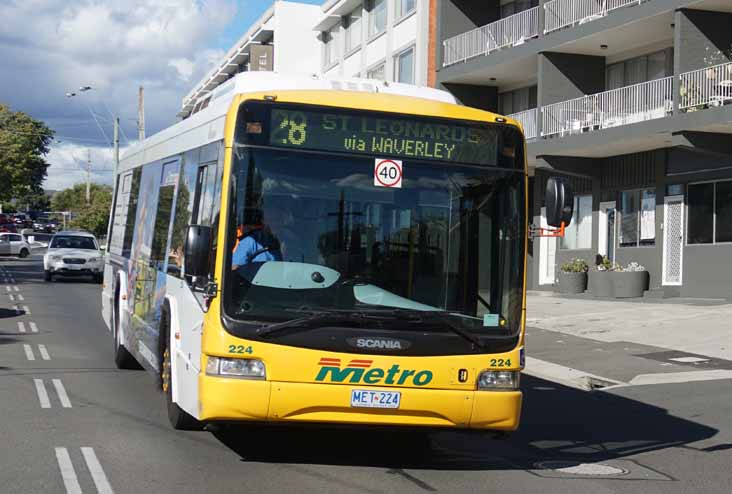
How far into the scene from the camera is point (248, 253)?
25.1ft

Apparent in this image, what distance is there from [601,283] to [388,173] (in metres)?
21.1

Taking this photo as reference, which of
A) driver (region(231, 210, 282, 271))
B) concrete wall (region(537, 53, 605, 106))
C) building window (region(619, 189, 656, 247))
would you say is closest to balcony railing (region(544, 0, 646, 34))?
concrete wall (region(537, 53, 605, 106))

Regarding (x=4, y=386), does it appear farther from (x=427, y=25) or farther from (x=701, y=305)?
(x=427, y=25)

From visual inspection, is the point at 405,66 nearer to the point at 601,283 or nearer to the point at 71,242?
the point at 71,242

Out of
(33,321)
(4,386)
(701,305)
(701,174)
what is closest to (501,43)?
(701,174)

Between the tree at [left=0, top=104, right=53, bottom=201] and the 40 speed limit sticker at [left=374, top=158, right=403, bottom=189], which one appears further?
the tree at [left=0, top=104, right=53, bottom=201]

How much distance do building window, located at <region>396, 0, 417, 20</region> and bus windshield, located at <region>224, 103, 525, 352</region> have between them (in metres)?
31.4

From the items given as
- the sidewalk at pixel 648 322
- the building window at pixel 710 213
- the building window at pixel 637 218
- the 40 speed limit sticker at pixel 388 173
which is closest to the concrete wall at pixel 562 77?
the building window at pixel 637 218

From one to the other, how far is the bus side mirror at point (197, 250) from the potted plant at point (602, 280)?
21.4 m

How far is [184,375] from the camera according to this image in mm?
8352

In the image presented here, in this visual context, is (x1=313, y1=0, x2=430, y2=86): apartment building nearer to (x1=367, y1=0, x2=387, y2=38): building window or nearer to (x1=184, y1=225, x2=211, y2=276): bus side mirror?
(x1=367, y1=0, x2=387, y2=38): building window

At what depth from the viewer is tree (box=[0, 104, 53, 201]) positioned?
6225cm

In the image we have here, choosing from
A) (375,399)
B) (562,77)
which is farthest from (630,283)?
(375,399)

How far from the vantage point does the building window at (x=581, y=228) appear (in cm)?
3086
